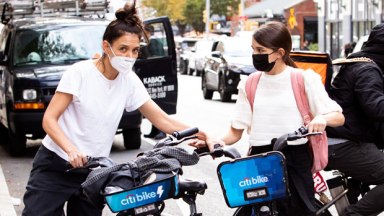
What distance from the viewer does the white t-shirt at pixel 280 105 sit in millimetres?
4996

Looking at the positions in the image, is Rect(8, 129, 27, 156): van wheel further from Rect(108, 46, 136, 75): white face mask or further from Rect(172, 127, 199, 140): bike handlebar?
Rect(172, 127, 199, 140): bike handlebar

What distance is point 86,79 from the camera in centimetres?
461

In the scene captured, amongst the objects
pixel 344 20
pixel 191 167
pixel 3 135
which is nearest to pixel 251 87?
pixel 191 167

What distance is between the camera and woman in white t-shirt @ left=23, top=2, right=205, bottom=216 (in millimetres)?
4496

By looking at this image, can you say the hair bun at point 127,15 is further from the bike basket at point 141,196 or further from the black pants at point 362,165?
the black pants at point 362,165

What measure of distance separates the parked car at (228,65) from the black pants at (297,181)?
57.8 feet

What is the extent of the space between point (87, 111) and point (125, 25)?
0.49 m

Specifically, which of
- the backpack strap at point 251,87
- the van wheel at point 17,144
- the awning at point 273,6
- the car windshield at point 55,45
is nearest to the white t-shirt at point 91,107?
the backpack strap at point 251,87

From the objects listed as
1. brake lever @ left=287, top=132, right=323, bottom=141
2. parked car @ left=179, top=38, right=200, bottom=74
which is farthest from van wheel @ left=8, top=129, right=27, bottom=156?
parked car @ left=179, top=38, right=200, bottom=74

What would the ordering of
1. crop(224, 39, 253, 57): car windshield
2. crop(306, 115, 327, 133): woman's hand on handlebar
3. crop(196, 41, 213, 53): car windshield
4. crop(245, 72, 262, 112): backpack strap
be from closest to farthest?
1. crop(306, 115, 327, 133): woman's hand on handlebar
2. crop(245, 72, 262, 112): backpack strap
3. crop(224, 39, 253, 57): car windshield
4. crop(196, 41, 213, 53): car windshield

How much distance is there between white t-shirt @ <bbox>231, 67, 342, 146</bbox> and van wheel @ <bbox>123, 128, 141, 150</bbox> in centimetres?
823

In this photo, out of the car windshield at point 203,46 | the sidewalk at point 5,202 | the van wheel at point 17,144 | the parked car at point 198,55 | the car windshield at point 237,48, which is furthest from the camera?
the car windshield at point 203,46

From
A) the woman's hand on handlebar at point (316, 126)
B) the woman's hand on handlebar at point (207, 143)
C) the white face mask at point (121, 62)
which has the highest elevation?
the white face mask at point (121, 62)

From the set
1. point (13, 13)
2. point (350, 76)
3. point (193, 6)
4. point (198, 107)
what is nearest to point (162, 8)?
point (193, 6)
